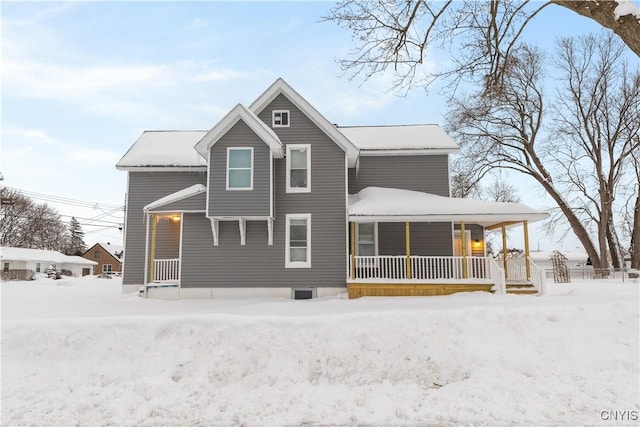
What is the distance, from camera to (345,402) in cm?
577

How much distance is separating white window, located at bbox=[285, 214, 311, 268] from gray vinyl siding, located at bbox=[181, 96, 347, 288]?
0.48 feet

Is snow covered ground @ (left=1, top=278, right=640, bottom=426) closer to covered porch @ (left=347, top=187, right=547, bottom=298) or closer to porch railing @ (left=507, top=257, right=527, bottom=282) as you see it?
covered porch @ (left=347, top=187, right=547, bottom=298)

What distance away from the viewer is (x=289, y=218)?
547 inches

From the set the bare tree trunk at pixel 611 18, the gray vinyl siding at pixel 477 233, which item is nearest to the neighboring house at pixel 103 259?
the gray vinyl siding at pixel 477 233

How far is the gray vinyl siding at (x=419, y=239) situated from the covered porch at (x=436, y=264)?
2.82 feet

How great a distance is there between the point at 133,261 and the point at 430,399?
1327 cm

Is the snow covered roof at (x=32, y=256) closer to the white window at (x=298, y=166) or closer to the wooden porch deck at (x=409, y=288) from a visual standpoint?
the white window at (x=298, y=166)

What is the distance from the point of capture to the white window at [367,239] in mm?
14621

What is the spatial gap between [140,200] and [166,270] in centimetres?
330

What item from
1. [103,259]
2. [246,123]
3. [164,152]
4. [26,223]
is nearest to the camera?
[246,123]

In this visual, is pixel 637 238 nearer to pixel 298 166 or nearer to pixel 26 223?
pixel 298 166

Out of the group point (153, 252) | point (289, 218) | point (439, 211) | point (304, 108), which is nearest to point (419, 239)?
point (439, 211)

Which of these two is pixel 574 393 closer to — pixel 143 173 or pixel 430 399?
pixel 430 399

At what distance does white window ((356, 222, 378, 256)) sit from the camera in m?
14.6
